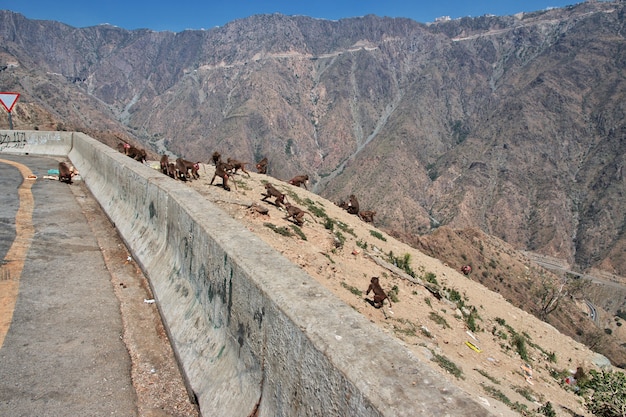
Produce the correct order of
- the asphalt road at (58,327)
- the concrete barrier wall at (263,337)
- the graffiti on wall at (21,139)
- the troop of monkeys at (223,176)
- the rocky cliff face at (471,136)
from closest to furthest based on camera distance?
the concrete barrier wall at (263,337), the asphalt road at (58,327), the troop of monkeys at (223,176), the graffiti on wall at (21,139), the rocky cliff face at (471,136)

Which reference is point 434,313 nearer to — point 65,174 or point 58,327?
point 58,327

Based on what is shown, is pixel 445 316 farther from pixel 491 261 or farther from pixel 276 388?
pixel 491 261

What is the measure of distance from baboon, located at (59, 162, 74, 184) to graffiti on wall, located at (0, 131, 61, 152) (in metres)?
6.36

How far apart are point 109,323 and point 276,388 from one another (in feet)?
Result: 8.84

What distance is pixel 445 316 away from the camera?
9891mm

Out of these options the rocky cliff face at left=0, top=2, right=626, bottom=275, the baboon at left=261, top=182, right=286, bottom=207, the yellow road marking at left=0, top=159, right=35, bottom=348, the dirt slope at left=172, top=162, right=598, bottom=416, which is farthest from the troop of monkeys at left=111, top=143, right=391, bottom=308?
the rocky cliff face at left=0, top=2, right=626, bottom=275

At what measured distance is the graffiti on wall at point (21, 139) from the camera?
16.5 meters

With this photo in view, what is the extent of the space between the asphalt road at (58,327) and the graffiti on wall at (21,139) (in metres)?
10.5

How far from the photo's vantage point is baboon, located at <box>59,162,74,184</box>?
36.2ft

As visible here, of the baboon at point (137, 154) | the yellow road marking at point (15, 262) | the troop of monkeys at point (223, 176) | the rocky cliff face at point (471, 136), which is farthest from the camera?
the rocky cliff face at point (471, 136)

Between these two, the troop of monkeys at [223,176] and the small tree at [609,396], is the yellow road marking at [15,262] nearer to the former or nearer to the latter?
the troop of monkeys at [223,176]

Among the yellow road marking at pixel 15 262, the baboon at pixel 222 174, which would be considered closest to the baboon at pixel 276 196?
the baboon at pixel 222 174

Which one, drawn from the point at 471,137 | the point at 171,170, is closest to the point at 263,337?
the point at 171,170

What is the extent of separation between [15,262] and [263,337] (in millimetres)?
4304
